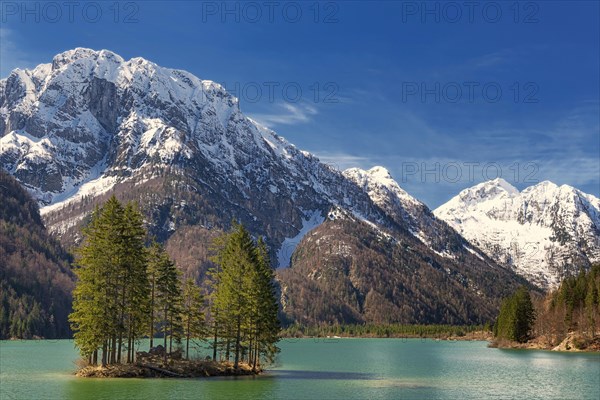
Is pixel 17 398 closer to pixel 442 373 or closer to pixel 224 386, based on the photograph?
pixel 224 386

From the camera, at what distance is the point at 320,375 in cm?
10769

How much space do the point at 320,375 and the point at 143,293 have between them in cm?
2960

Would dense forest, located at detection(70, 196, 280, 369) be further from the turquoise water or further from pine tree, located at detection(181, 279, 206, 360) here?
the turquoise water

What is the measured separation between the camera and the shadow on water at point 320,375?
10338 cm

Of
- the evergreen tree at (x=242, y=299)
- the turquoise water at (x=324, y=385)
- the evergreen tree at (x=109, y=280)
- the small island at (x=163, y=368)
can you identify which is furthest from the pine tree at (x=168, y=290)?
the turquoise water at (x=324, y=385)

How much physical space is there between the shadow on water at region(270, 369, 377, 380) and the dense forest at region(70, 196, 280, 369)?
15.5 ft

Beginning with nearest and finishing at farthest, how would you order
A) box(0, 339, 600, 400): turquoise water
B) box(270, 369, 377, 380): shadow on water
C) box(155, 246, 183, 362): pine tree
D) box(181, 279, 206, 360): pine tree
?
box(0, 339, 600, 400): turquoise water → box(155, 246, 183, 362): pine tree → box(181, 279, 206, 360): pine tree → box(270, 369, 377, 380): shadow on water

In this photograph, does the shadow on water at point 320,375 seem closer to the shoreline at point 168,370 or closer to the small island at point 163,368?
the small island at point 163,368

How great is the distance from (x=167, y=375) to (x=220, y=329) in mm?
12636

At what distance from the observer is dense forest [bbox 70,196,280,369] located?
303 feet

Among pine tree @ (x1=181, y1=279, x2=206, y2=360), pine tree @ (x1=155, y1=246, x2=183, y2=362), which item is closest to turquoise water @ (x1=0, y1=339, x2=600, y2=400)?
pine tree @ (x1=155, y1=246, x2=183, y2=362)

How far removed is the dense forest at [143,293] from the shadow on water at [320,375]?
A: 4731 mm

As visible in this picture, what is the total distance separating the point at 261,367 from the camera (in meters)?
111

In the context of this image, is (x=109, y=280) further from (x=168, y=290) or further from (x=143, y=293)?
(x=168, y=290)
